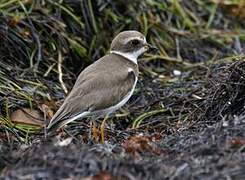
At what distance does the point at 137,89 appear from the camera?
27.3 feet

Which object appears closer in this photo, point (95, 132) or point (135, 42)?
point (95, 132)

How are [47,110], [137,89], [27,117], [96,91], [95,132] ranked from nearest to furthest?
[96,91], [95,132], [27,117], [47,110], [137,89]

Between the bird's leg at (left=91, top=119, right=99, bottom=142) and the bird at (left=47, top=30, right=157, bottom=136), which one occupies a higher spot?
the bird at (left=47, top=30, right=157, bottom=136)

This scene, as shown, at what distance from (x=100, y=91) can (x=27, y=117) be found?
1.04m

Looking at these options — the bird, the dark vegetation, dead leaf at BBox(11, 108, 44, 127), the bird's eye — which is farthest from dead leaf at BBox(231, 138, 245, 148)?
dead leaf at BBox(11, 108, 44, 127)

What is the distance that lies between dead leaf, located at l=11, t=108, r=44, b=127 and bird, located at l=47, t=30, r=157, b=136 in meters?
0.75

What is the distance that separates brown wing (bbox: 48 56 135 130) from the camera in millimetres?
6234

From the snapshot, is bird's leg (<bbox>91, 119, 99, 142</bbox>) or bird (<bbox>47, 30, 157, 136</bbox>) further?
bird's leg (<bbox>91, 119, 99, 142</bbox>)

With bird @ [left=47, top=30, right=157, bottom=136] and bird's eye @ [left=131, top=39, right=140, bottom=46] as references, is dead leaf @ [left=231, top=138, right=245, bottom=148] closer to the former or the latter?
bird @ [left=47, top=30, right=157, bottom=136]

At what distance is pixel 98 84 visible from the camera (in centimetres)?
648

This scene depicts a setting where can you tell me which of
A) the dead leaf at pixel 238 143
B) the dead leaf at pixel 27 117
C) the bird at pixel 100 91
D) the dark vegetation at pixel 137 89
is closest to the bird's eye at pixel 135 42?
the bird at pixel 100 91

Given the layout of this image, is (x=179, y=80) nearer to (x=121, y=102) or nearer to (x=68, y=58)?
(x=68, y=58)

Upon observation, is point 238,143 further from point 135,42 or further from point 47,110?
point 47,110

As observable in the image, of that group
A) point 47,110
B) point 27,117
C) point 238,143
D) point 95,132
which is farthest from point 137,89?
point 238,143
